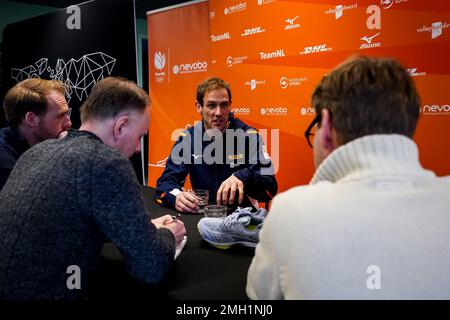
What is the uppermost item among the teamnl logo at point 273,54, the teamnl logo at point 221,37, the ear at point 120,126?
the teamnl logo at point 221,37

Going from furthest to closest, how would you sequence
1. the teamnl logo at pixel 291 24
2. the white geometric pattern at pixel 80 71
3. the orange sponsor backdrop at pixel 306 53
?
the teamnl logo at pixel 291 24 < the white geometric pattern at pixel 80 71 < the orange sponsor backdrop at pixel 306 53

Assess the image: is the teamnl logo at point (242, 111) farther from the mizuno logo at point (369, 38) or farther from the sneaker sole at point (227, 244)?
the sneaker sole at point (227, 244)

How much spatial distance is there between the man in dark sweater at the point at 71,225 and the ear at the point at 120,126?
15 cm

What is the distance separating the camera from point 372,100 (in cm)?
90

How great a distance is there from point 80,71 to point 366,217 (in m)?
3.63

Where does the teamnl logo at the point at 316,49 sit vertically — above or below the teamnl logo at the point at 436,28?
above

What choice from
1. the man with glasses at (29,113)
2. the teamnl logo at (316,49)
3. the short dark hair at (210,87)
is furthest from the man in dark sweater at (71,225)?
the teamnl logo at (316,49)

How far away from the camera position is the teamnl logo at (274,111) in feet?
12.7

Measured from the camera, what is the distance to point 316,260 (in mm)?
794

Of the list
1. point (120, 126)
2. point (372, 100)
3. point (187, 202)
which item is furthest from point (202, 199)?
point (372, 100)

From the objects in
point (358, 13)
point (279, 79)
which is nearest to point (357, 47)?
point (358, 13)

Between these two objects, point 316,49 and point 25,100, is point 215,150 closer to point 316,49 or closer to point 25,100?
point 25,100

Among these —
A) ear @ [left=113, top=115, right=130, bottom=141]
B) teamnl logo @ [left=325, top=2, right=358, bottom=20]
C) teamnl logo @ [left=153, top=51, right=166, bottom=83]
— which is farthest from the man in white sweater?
teamnl logo @ [left=153, top=51, right=166, bottom=83]

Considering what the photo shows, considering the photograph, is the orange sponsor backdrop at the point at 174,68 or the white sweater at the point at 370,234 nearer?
the white sweater at the point at 370,234
